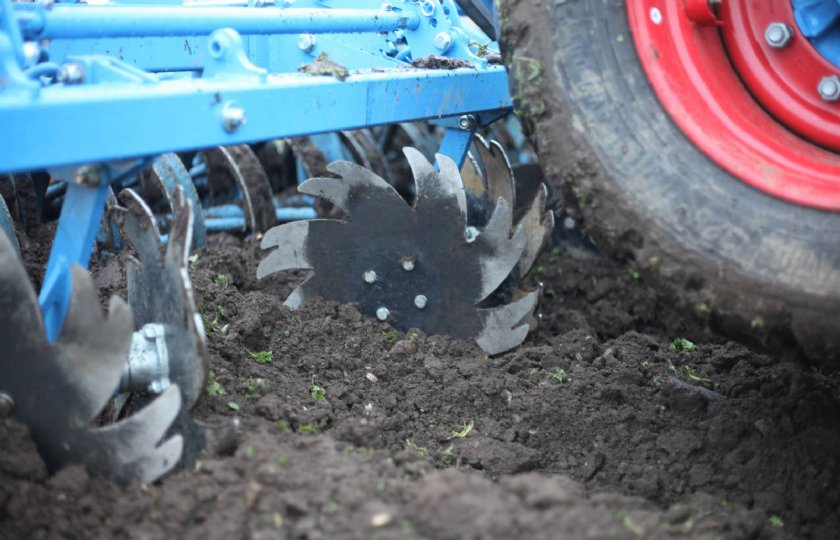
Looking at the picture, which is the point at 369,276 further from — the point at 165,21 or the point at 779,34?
the point at 779,34

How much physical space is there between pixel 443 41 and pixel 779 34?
Result: 135 cm

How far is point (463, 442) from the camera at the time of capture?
239 centimetres

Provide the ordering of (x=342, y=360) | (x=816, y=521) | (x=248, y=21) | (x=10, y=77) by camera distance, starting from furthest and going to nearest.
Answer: (x=342, y=360) < (x=248, y=21) < (x=816, y=521) < (x=10, y=77)

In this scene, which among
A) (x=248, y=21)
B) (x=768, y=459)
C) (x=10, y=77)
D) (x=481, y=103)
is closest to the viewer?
(x=10, y=77)

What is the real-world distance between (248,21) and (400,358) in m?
1.14

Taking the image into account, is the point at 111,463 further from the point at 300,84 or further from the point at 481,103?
the point at 481,103

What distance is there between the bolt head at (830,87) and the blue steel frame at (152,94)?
1161mm

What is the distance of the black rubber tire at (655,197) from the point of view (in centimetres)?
183

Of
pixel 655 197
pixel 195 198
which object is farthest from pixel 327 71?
pixel 195 198

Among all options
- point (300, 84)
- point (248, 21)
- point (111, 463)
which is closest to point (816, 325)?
point (300, 84)

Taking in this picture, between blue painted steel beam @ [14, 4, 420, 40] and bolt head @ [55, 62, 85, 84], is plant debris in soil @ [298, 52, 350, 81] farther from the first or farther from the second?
bolt head @ [55, 62, 85, 84]

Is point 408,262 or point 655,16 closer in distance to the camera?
point 655,16

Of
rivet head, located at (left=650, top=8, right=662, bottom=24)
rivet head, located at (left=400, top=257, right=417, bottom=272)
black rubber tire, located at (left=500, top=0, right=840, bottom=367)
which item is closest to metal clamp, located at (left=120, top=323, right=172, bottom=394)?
black rubber tire, located at (left=500, top=0, right=840, bottom=367)

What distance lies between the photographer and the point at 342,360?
2740 mm
